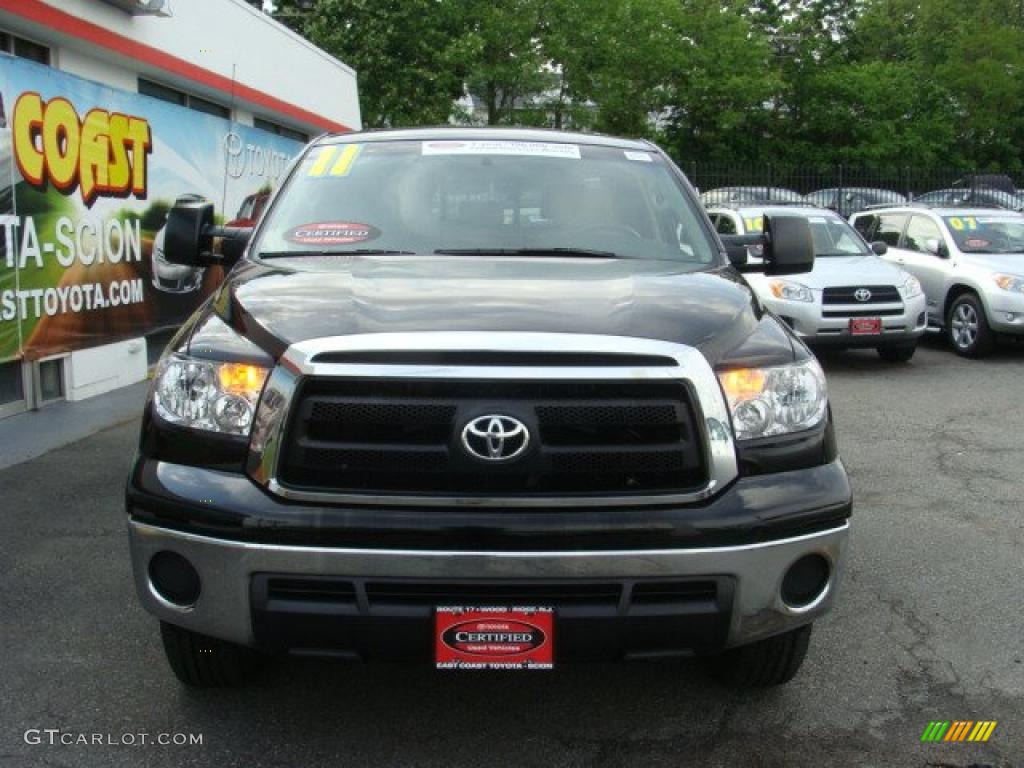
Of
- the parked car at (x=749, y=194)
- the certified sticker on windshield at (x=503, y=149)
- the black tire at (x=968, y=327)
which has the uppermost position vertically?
the certified sticker on windshield at (x=503, y=149)

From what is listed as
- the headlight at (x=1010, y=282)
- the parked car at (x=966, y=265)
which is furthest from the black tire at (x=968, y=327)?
the headlight at (x=1010, y=282)

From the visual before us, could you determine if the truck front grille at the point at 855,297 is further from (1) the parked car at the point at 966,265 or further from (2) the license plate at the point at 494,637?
(2) the license plate at the point at 494,637

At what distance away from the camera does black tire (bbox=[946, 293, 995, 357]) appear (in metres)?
11.3

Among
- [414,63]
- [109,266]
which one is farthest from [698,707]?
[414,63]

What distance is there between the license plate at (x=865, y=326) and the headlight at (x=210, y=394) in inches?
343

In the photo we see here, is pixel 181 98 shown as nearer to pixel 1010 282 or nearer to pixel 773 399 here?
pixel 1010 282

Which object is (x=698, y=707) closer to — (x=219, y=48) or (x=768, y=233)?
(x=768, y=233)

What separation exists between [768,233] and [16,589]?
3.50 metres

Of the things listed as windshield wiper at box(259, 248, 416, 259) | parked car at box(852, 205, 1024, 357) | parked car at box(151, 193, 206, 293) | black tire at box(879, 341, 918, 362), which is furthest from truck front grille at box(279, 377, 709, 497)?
parked car at box(852, 205, 1024, 357)

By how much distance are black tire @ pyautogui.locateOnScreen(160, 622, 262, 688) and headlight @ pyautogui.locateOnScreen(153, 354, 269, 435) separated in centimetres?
67

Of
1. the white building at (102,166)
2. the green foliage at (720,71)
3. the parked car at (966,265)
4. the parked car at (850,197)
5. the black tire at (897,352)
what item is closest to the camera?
the white building at (102,166)

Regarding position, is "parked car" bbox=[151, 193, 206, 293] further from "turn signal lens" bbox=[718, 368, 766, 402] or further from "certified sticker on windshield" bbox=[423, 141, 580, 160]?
"turn signal lens" bbox=[718, 368, 766, 402]

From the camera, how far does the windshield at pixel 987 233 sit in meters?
12.0

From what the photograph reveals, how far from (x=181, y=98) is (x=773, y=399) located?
9773 millimetres
